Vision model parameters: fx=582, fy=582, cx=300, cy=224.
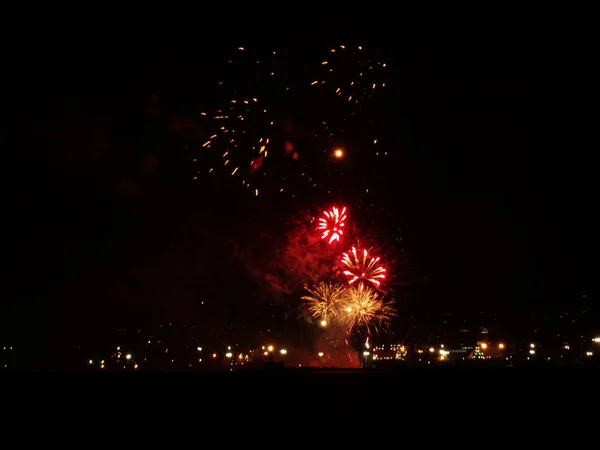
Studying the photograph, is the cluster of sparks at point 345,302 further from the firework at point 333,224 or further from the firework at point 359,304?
the firework at point 333,224

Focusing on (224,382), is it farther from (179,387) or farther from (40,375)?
(40,375)

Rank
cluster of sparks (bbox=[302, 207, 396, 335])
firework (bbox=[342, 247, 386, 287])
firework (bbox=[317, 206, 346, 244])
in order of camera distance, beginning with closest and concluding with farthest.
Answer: firework (bbox=[317, 206, 346, 244])
cluster of sparks (bbox=[302, 207, 396, 335])
firework (bbox=[342, 247, 386, 287])

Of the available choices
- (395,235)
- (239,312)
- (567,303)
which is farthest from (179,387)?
(239,312)

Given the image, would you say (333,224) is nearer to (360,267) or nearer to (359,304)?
(360,267)

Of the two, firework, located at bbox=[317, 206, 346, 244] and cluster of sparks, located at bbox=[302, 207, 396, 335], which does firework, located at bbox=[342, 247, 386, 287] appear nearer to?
cluster of sparks, located at bbox=[302, 207, 396, 335]

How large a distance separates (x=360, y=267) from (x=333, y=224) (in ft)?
5.86

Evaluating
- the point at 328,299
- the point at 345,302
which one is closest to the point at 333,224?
the point at 345,302

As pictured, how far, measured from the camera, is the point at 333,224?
1555 centimetres

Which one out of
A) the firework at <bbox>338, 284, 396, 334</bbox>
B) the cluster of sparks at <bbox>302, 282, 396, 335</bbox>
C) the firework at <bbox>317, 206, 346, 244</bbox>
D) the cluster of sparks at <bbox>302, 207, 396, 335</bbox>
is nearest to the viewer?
the firework at <bbox>317, 206, 346, 244</bbox>

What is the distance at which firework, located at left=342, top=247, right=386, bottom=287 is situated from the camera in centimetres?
1648

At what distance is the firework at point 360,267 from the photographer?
16.5 m

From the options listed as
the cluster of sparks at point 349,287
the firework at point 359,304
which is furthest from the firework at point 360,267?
the firework at point 359,304

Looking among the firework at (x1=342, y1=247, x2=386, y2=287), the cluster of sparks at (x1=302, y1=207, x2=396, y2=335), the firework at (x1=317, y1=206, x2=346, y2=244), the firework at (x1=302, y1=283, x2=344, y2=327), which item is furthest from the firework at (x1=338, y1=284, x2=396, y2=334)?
the firework at (x1=317, y1=206, x2=346, y2=244)

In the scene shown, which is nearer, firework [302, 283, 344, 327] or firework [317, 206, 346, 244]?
firework [317, 206, 346, 244]
